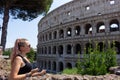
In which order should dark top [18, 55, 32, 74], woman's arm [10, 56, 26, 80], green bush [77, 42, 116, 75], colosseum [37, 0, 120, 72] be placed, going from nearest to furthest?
woman's arm [10, 56, 26, 80] < dark top [18, 55, 32, 74] < green bush [77, 42, 116, 75] < colosseum [37, 0, 120, 72]

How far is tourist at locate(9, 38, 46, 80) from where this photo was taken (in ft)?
10.3

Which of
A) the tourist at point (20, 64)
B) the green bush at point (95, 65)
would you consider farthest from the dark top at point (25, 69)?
the green bush at point (95, 65)

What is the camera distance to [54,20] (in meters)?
37.0

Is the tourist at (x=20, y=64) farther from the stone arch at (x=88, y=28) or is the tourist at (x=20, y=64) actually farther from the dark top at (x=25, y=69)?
the stone arch at (x=88, y=28)

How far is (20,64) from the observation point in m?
3.23

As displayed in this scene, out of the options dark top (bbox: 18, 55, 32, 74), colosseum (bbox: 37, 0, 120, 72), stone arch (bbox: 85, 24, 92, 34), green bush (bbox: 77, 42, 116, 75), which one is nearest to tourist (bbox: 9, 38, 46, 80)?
dark top (bbox: 18, 55, 32, 74)

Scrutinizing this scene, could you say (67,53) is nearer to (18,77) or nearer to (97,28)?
(97,28)

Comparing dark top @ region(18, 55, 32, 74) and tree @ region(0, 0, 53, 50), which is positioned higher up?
tree @ region(0, 0, 53, 50)

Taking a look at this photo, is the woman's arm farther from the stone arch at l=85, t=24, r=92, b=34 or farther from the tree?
the stone arch at l=85, t=24, r=92, b=34

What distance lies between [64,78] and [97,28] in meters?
22.9

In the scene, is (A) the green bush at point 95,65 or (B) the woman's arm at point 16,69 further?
(A) the green bush at point 95,65

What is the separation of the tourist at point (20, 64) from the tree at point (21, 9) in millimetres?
15972

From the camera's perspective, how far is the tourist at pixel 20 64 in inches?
124

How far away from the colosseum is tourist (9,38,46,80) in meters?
21.7
